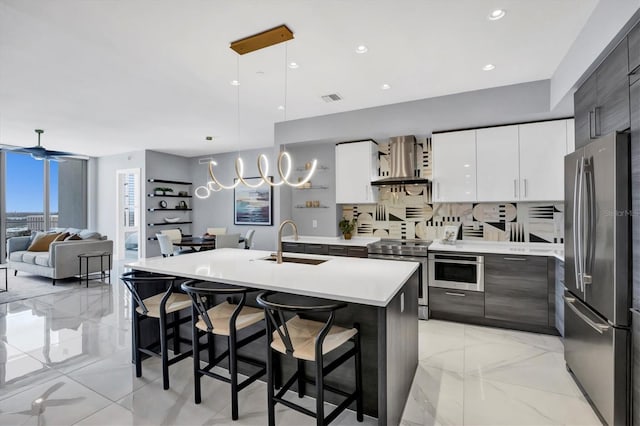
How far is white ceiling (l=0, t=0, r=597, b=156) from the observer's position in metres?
2.26

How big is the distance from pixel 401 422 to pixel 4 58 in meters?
4.59

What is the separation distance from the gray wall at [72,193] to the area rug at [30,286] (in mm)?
2305

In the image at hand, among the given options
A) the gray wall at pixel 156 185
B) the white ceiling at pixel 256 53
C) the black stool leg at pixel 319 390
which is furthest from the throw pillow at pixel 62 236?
the black stool leg at pixel 319 390

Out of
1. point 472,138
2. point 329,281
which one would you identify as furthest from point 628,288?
point 472,138

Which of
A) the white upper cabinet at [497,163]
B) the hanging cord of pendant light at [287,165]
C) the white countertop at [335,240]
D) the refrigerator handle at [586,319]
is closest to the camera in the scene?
the refrigerator handle at [586,319]

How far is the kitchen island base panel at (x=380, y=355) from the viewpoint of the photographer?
1.78 m

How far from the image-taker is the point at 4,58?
296cm

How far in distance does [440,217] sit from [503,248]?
95 cm

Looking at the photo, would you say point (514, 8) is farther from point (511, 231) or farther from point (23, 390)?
point (23, 390)

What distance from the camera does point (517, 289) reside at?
3.49 m

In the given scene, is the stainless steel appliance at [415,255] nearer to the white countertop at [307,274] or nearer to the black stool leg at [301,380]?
the white countertop at [307,274]

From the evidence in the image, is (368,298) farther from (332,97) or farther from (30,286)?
(30,286)

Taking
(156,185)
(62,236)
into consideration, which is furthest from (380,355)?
(156,185)

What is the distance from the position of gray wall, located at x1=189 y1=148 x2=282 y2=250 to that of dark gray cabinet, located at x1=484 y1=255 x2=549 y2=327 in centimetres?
462
